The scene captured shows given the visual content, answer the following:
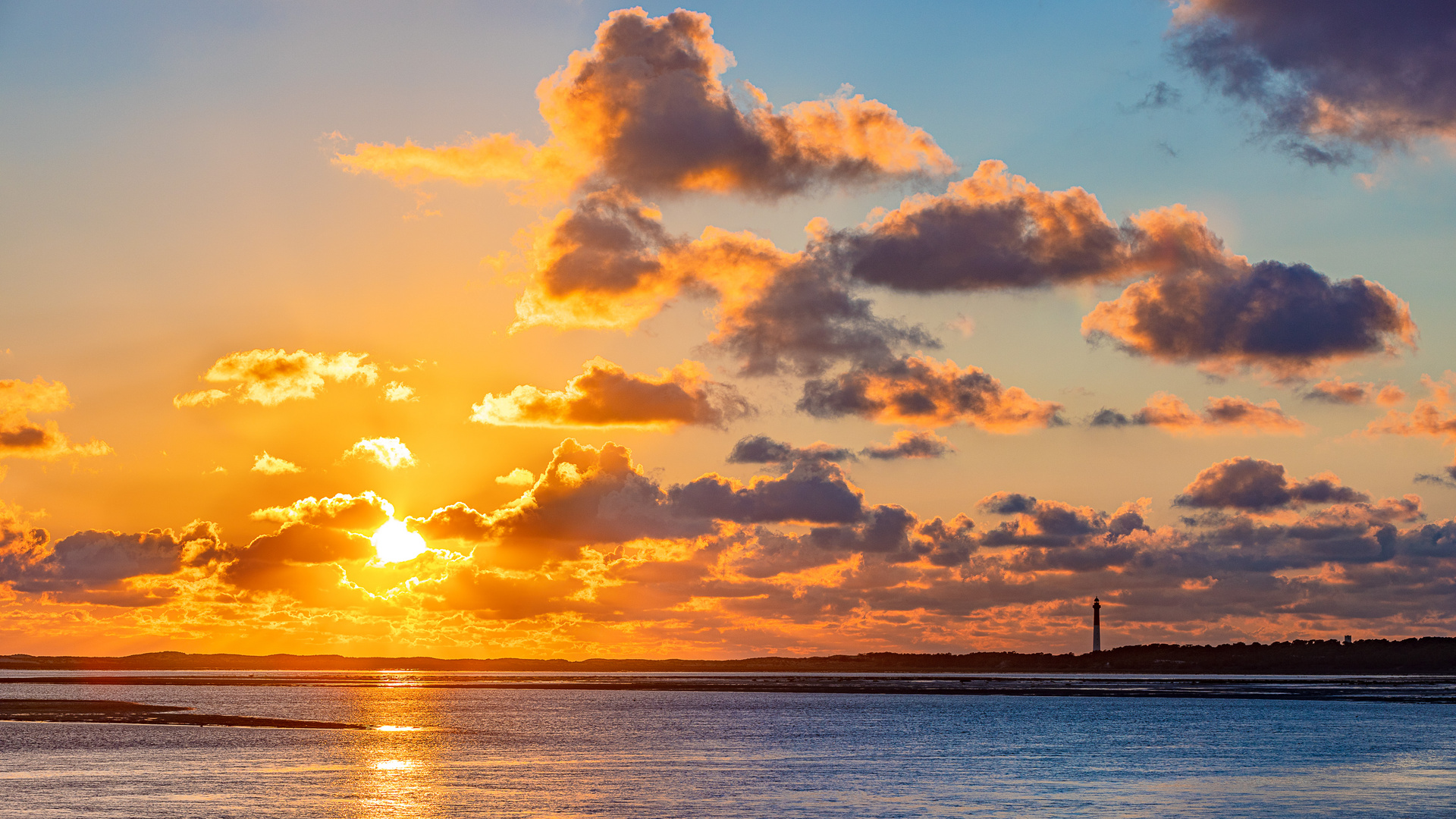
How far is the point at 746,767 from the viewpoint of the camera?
72000 mm

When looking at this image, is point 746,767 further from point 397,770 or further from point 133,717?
point 133,717

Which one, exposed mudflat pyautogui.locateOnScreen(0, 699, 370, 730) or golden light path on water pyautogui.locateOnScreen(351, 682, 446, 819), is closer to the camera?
golden light path on water pyautogui.locateOnScreen(351, 682, 446, 819)

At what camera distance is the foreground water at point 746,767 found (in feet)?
175

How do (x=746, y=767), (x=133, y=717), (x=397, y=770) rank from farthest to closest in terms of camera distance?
(x=133, y=717), (x=746, y=767), (x=397, y=770)

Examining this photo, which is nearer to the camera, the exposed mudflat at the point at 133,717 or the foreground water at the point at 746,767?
the foreground water at the point at 746,767

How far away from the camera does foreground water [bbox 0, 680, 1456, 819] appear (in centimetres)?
5347

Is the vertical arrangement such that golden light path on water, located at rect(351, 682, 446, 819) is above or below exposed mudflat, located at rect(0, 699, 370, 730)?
above

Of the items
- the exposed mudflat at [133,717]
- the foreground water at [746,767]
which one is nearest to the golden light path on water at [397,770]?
the foreground water at [746,767]

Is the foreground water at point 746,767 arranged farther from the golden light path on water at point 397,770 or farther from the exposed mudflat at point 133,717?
the exposed mudflat at point 133,717

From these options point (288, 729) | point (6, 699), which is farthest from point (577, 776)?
point (6, 699)

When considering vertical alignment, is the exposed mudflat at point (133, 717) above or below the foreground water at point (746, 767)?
below

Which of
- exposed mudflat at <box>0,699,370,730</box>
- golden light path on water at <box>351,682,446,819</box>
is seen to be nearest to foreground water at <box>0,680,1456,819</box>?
golden light path on water at <box>351,682,446,819</box>

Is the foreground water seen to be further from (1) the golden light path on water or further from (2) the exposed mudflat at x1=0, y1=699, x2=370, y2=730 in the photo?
(2) the exposed mudflat at x1=0, y1=699, x2=370, y2=730

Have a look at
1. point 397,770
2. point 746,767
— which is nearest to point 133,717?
point 397,770
